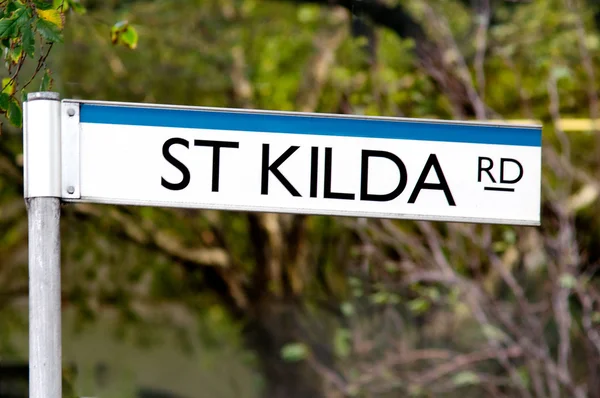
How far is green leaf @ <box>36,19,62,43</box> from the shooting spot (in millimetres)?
2447

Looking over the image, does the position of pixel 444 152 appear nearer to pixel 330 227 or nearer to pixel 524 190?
pixel 524 190

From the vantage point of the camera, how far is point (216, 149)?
214 cm

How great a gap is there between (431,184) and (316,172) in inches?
10.7

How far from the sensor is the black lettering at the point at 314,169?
2172mm

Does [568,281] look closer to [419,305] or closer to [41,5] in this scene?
[419,305]

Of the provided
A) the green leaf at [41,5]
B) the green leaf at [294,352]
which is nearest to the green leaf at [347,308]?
the green leaf at [294,352]

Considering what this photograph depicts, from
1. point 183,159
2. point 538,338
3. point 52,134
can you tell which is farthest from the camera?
point 538,338

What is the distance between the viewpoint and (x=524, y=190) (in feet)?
7.46

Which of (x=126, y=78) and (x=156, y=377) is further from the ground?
(x=126, y=78)

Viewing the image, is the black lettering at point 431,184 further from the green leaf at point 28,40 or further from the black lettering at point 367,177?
the green leaf at point 28,40

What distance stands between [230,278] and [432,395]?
1.49 metres

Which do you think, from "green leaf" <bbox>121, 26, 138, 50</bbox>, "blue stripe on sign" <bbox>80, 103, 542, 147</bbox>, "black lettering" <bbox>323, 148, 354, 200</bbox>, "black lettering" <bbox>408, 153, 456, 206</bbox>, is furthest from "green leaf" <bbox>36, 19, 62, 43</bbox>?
"green leaf" <bbox>121, 26, 138, 50</bbox>

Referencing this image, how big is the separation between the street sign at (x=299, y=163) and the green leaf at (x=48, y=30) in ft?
1.59

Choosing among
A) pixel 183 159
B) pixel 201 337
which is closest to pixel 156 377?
pixel 201 337
